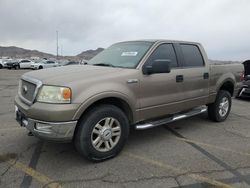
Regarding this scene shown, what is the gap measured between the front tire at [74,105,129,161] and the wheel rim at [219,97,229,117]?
121 inches

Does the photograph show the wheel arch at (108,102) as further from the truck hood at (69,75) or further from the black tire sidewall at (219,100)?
the black tire sidewall at (219,100)

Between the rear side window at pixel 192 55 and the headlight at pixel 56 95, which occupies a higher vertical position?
the rear side window at pixel 192 55

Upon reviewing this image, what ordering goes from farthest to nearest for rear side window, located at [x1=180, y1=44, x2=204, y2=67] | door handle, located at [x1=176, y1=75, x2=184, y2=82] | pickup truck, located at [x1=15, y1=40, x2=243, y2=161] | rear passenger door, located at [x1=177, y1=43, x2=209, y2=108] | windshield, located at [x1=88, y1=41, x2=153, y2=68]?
1. rear side window, located at [x1=180, y1=44, x2=204, y2=67]
2. rear passenger door, located at [x1=177, y1=43, x2=209, y2=108]
3. door handle, located at [x1=176, y1=75, x2=184, y2=82]
4. windshield, located at [x1=88, y1=41, x2=153, y2=68]
5. pickup truck, located at [x1=15, y1=40, x2=243, y2=161]

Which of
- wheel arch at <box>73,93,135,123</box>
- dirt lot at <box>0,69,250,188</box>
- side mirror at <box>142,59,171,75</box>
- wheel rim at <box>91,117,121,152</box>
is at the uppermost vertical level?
side mirror at <box>142,59,171,75</box>

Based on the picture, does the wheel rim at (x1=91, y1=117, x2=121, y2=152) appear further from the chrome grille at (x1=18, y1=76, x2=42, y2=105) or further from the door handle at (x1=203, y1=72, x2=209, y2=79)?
the door handle at (x1=203, y1=72, x2=209, y2=79)

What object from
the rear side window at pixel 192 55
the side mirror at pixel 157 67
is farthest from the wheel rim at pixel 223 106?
the side mirror at pixel 157 67

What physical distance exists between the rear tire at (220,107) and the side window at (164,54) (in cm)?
175

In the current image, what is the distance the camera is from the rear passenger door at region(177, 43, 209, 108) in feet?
17.0

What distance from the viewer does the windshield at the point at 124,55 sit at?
4.56 metres

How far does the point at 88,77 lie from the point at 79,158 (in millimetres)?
1285

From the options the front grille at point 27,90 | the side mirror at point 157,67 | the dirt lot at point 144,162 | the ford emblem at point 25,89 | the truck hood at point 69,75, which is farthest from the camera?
the side mirror at point 157,67

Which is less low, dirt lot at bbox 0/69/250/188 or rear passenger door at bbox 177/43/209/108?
rear passenger door at bbox 177/43/209/108

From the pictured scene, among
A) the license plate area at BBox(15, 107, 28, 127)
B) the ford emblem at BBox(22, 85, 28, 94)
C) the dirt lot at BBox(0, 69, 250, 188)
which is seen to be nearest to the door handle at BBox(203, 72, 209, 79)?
the dirt lot at BBox(0, 69, 250, 188)

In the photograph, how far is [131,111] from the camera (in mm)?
4266
